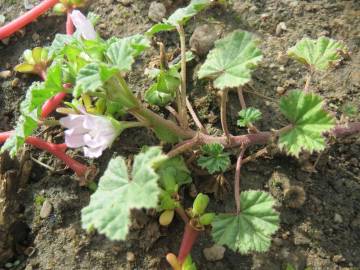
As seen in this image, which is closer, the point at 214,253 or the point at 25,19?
the point at 214,253

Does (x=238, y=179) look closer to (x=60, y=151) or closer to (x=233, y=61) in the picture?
(x=233, y=61)

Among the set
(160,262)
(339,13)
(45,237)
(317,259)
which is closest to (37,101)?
(45,237)

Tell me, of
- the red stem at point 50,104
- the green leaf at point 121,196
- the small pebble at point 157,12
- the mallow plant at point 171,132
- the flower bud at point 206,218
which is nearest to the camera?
the green leaf at point 121,196

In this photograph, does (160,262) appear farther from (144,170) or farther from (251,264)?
(144,170)

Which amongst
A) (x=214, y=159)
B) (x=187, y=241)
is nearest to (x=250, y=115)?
(x=214, y=159)

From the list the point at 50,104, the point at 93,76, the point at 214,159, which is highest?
the point at 93,76

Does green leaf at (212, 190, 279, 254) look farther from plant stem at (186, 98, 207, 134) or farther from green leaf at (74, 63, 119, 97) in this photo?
green leaf at (74, 63, 119, 97)

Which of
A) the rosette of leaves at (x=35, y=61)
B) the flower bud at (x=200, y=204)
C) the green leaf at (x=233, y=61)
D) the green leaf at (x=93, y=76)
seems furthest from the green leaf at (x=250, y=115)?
the rosette of leaves at (x=35, y=61)

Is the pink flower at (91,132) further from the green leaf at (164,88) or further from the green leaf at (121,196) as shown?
the green leaf at (164,88)
